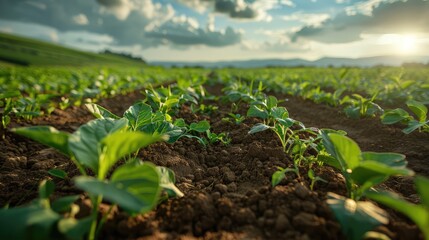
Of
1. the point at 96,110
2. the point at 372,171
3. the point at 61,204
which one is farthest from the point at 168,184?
the point at 372,171

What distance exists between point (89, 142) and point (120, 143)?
22cm

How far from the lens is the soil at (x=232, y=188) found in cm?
133

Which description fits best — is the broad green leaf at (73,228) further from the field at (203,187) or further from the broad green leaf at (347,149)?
the broad green leaf at (347,149)

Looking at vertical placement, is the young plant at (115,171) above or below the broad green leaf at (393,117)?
above

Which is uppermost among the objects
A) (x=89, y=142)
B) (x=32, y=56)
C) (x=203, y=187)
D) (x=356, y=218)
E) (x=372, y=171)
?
(x=89, y=142)

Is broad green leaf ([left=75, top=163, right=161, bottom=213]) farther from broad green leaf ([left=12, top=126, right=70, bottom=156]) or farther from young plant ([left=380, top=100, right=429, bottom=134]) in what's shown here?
young plant ([left=380, top=100, right=429, bottom=134])

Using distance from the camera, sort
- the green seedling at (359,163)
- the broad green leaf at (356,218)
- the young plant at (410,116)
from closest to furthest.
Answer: the broad green leaf at (356,218)
the green seedling at (359,163)
the young plant at (410,116)

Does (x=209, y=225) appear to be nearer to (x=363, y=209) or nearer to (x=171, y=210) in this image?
(x=171, y=210)

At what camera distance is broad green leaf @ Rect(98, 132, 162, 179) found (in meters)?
1.12

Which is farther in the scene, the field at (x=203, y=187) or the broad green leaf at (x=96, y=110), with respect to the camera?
the broad green leaf at (x=96, y=110)

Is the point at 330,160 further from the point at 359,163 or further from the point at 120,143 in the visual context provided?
the point at 120,143

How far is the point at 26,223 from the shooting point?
38.6 inches

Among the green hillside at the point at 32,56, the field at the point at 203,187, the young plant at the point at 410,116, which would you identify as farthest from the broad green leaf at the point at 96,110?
the green hillside at the point at 32,56

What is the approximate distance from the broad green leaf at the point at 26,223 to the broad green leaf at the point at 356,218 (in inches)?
42.8
